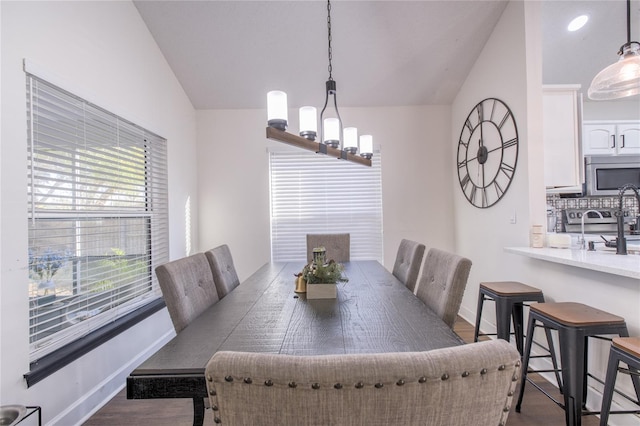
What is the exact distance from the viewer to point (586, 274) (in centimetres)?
192

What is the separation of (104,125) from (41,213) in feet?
2.78

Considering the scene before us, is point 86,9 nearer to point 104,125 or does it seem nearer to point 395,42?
point 104,125

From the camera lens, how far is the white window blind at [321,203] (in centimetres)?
387

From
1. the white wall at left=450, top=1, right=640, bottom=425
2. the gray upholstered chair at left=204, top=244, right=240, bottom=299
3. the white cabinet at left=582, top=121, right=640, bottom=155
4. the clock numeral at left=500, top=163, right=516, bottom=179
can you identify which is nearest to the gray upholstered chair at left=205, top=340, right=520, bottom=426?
the gray upholstered chair at left=204, top=244, right=240, bottom=299

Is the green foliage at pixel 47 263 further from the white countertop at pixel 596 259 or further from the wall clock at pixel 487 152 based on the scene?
the wall clock at pixel 487 152

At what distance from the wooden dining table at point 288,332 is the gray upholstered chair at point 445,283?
0.14m

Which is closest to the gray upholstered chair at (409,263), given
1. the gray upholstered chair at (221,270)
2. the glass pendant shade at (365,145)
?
the glass pendant shade at (365,145)

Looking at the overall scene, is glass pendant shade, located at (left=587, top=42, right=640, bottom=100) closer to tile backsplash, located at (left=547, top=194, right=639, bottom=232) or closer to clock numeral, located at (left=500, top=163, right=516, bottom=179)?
clock numeral, located at (left=500, top=163, right=516, bottom=179)

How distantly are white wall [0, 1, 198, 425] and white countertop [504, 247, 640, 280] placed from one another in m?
2.95

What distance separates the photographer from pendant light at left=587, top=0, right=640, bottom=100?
1891 millimetres

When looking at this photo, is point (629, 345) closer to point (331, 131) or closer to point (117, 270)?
point (331, 131)

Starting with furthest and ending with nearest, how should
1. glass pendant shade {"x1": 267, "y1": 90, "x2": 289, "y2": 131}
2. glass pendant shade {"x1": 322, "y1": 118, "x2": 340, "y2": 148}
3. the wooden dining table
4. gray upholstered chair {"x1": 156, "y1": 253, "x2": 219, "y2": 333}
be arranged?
glass pendant shade {"x1": 322, "y1": 118, "x2": 340, "y2": 148} → glass pendant shade {"x1": 267, "y1": 90, "x2": 289, "y2": 131} → gray upholstered chair {"x1": 156, "y1": 253, "x2": 219, "y2": 333} → the wooden dining table

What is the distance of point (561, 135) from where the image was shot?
8.22ft

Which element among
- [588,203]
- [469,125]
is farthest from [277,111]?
[588,203]
